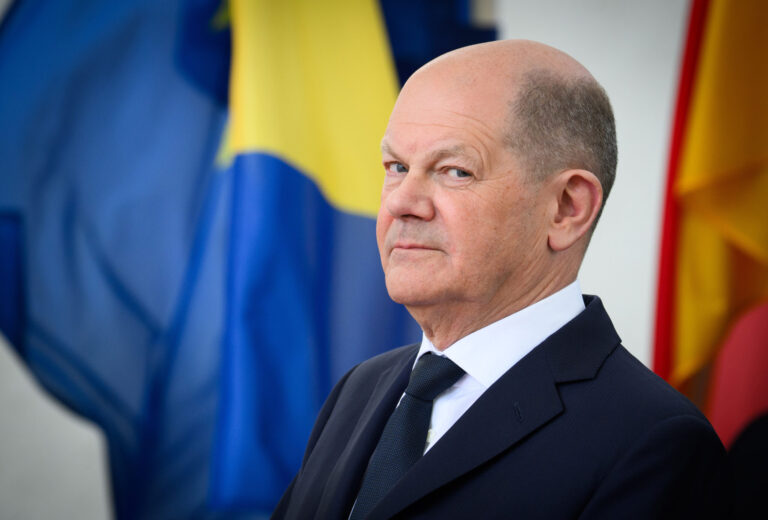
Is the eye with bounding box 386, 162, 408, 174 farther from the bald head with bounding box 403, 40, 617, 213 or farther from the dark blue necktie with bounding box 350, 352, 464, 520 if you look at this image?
the dark blue necktie with bounding box 350, 352, 464, 520

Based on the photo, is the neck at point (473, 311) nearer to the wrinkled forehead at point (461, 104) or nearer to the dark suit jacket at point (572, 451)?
the dark suit jacket at point (572, 451)

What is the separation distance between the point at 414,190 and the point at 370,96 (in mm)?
1898

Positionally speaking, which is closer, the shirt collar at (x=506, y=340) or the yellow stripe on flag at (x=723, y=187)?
the shirt collar at (x=506, y=340)

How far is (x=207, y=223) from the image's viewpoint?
3.05m

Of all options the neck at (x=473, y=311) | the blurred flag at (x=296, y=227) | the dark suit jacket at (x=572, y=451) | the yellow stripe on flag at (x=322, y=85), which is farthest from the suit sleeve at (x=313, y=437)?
the yellow stripe on flag at (x=322, y=85)

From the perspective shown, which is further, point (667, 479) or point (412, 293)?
point (412, 293)

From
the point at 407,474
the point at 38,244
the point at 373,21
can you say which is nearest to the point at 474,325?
the point at 407,474

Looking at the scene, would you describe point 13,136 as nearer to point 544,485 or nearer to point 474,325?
point 474,325

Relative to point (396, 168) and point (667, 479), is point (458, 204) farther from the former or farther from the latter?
point (667, 479)

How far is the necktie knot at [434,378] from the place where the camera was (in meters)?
1.16

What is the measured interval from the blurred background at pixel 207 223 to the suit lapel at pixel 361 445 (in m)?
1.48

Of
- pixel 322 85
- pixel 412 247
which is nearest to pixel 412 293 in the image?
pixel 412 247

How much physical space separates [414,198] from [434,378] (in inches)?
10.7

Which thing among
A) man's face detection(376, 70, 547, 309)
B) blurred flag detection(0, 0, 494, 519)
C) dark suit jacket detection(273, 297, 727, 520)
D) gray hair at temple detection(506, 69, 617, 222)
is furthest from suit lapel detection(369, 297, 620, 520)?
blurred flag detection(0, 0, 494, 519)
